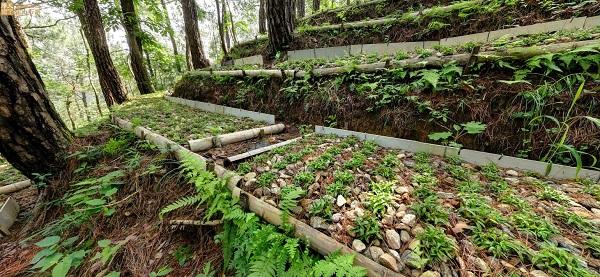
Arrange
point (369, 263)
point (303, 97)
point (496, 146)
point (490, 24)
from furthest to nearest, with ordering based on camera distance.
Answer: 1. point (490, 24)
2. point (303, 97)
3. point (496, 146)
4. point (369, 263)

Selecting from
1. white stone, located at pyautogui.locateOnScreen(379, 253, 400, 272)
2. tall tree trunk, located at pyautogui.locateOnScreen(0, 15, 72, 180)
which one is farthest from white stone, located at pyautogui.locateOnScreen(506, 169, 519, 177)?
tall tree trunk, located at pyautogui.locateOnScreen(0, 15, 72, 180)

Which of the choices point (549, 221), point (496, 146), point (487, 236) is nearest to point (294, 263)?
point (487, 236)

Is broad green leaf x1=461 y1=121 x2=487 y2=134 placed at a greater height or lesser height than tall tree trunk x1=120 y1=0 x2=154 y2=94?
lesser

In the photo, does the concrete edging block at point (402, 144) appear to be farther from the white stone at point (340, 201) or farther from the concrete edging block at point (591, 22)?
the concrete edging block at point (591, 22)

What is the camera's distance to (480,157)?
229 cm

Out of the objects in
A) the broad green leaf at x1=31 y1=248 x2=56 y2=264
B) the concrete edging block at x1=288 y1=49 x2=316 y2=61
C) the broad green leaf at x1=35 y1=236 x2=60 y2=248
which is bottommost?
the broad green leaf at x1=31 y1=248 x2=56 y2=264

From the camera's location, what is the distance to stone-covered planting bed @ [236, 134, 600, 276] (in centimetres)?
135

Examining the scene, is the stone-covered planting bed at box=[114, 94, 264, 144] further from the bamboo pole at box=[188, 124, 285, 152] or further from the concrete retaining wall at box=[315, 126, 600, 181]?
the concrete retaining wall at box=[315, 126, 600, 181]

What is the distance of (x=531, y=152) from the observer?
216 cm

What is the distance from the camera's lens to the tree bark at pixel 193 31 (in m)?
6.83

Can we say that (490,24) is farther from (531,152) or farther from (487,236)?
(487,236)

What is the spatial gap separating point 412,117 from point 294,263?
2071mm

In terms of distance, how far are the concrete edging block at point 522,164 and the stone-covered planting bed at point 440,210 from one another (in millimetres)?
83

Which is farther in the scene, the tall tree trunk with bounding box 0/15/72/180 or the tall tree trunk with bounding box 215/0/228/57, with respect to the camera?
the tall tree trunk with bounding box 215/0/228/57
